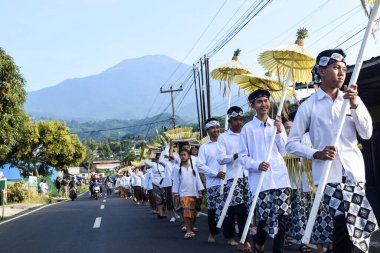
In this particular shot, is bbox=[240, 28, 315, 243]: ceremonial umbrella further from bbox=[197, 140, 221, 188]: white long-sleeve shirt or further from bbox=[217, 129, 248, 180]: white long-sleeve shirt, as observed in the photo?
bbox=[197, 140, 221, 188]: white long-sleeve shirt

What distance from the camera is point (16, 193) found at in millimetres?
29547

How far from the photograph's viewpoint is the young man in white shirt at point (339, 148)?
13.5 feet

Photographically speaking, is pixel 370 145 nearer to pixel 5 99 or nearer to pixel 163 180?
pixel 163 180

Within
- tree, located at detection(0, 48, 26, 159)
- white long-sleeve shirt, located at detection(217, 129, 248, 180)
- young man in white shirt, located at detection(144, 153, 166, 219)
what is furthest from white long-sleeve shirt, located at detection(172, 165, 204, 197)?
tree, located at detection(0, 48, 26, 159)

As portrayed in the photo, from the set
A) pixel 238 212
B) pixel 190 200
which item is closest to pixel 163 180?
pixel 190 200

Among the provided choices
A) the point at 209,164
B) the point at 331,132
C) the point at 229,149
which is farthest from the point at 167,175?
the point at 331,132

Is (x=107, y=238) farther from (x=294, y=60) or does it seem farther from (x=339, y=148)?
(x=339, y=148)

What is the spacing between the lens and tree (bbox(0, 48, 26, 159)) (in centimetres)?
1847

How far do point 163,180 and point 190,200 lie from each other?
3794 mm

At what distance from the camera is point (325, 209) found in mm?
4422

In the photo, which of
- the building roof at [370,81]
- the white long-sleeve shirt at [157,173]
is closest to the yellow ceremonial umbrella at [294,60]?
the building roof at [370,81]

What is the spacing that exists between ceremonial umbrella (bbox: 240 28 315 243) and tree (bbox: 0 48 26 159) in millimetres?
13280

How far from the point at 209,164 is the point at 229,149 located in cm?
91

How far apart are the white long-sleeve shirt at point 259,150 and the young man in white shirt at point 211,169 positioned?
2.23m
